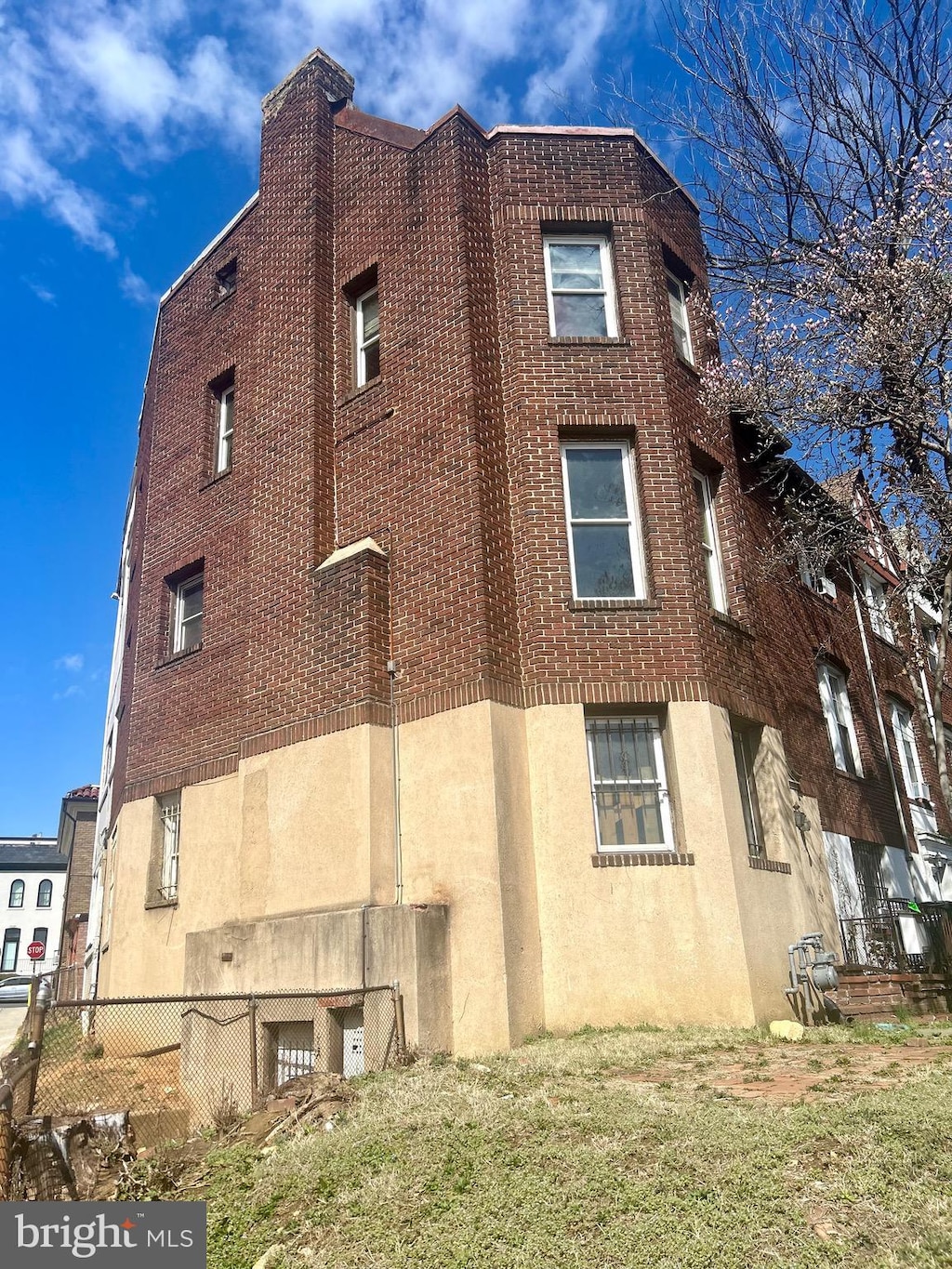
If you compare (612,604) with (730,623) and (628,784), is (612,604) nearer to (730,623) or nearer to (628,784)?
(730,623)

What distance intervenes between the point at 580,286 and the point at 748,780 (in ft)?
22.0

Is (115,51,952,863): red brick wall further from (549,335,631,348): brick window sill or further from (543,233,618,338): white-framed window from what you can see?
(543,233,618,338): white-framed window

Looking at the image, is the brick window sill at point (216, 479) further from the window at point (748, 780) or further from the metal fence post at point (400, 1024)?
the metal fence post at point (400, 1024)

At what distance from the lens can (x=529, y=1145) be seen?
5.84 metres

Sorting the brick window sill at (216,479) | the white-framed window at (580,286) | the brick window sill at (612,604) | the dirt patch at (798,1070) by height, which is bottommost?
the dirt patch at (798,1070)

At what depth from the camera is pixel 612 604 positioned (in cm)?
1120

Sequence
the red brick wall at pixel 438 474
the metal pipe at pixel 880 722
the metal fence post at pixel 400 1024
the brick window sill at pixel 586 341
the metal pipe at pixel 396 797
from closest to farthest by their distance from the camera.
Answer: the metal fence post at pixel 400 1024, the metal pipe at pixel 396 797, the red brick wall at pixel 438 474, the brick window sill at pixel 586 341, the metal pipe at pixel 880 722

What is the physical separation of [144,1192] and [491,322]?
9.85 m

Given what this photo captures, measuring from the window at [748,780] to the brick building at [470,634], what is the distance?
8cm

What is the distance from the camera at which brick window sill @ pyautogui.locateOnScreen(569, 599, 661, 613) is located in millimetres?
11133

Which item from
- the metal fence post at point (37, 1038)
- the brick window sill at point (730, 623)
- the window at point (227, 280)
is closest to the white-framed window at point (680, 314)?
the brick window sill at point (730, 623)

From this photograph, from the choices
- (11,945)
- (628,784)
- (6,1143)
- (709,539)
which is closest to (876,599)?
(709,539)

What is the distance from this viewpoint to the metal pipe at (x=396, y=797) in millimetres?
10438

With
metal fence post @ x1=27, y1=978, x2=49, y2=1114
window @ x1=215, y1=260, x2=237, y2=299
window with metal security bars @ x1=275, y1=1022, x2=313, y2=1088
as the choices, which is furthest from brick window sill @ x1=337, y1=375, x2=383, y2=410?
metal fence post @ x1=27, y1=978, x2=49, y2=1114
